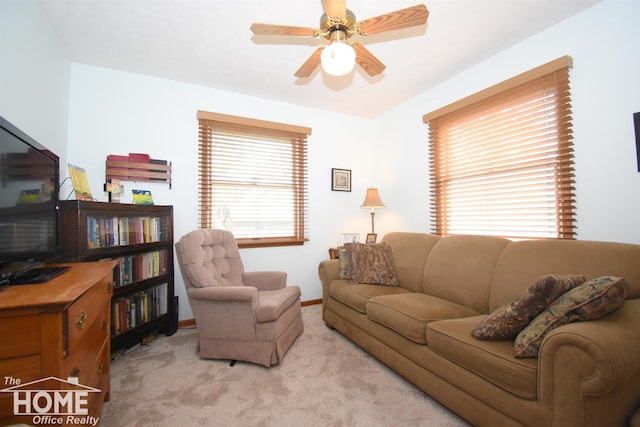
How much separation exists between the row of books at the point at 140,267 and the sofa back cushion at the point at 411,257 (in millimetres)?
2267

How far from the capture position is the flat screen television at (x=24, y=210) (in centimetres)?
112

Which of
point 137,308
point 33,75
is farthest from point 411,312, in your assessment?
point 33,75

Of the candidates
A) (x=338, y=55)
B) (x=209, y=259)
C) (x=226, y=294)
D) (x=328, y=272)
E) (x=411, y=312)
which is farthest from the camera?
(x=328, y=272)

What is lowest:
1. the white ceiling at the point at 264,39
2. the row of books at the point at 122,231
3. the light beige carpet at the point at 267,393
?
the light beige carpet at the point at 267,393

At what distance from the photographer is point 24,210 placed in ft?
4.20

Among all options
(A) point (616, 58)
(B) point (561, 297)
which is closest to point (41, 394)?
(B) point (561, 297)

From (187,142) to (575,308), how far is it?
3354 millimetres

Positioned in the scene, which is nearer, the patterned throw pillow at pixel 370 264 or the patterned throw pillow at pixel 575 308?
the patterned throw pillow at pixel 575 308

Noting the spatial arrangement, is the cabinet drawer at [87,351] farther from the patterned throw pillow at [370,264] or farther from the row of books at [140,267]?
the patterned throw pillow at [370,264]

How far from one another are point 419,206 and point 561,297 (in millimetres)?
2105

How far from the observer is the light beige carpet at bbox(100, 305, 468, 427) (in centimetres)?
156

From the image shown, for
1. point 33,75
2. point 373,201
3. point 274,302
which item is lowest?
point 274,302

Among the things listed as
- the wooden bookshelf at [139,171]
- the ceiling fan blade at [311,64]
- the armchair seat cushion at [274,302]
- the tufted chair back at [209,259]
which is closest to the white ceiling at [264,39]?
the ceiling fan blade at [311,64]

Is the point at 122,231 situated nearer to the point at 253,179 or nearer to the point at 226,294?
the point at 226,294
